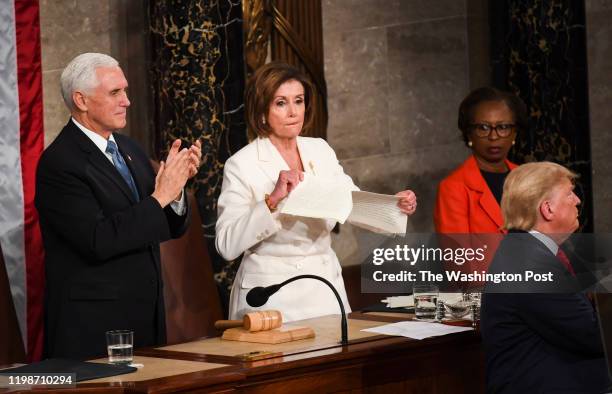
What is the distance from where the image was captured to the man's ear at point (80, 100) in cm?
459

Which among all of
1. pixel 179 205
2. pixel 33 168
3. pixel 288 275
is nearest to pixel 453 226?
pixel 288 275

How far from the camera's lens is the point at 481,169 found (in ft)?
19.0

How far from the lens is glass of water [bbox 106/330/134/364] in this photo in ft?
12.8

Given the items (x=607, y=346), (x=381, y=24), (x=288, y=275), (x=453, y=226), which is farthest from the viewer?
(x=381, y=24)

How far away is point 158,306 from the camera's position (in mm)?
4668

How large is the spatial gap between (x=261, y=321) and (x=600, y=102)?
10.6 feet

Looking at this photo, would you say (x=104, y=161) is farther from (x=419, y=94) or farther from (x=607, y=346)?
(x=419, y=94)

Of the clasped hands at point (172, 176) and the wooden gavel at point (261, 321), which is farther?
the clasped hands at point (172, 176)

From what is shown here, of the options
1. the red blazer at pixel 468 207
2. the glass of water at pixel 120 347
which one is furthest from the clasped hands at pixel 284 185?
the red blazer at pixel 468 207

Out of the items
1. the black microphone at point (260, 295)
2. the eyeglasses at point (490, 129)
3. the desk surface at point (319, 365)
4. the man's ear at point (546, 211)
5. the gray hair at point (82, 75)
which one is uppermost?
the gray hair at point (82, 75)

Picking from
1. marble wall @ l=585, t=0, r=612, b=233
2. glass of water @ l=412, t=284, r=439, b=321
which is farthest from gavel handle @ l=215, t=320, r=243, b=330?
marble wall @ l=585, t=0, r=612, b=233

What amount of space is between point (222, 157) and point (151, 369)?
8.73 feet

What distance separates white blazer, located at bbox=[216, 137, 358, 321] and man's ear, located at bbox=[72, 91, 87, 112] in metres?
0.68

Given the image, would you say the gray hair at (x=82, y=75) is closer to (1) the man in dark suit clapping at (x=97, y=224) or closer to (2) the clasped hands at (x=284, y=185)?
(1) the man in dark suit clapping at (x=97, y=224)
